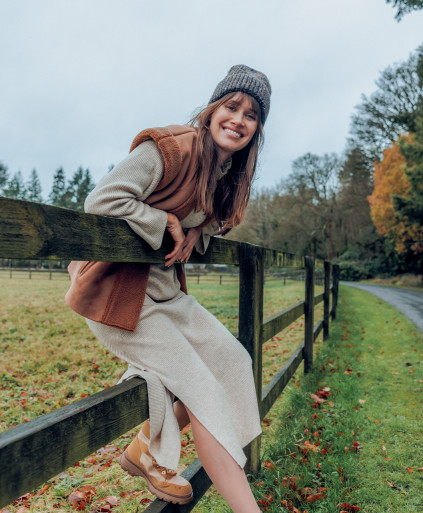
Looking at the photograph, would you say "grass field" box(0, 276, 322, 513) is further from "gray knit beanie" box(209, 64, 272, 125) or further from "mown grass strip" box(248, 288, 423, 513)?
"gray knit beanie" box(209, 64, 272, 125)

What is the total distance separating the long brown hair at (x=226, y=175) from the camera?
6.24 ft

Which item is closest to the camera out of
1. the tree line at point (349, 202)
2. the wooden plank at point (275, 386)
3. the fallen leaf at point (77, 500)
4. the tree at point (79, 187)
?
the fallen leaf at point (77, 500)

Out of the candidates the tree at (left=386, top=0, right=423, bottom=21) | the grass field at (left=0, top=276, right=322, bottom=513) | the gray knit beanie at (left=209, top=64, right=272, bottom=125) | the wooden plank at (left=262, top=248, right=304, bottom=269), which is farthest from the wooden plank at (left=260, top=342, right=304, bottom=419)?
the tree at (left=386, top=0, right=423, bottom=21)

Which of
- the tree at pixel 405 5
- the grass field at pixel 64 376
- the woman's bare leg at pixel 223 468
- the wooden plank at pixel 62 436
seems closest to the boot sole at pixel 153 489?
the woman's bare leg at pixel 223 468

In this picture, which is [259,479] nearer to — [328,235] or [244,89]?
[244,89]

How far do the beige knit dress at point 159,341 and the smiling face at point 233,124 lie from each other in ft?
1.47

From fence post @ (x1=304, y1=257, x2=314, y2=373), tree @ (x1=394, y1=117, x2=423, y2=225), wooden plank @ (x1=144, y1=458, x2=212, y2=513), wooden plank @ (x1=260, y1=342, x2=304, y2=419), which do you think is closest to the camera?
wooden plank @ (x1=144, y1=458, x2=212, y2=513)

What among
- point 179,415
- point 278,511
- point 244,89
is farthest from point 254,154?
point 278,511

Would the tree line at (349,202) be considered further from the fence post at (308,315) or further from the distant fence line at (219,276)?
the fence post at (308,315)

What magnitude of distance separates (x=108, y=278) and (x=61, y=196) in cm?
7146

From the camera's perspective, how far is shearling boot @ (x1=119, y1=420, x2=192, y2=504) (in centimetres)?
173

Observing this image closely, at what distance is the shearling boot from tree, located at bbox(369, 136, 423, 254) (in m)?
25.6

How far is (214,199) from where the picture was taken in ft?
6.88

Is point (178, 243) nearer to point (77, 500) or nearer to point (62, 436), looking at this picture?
point (62, 436)
